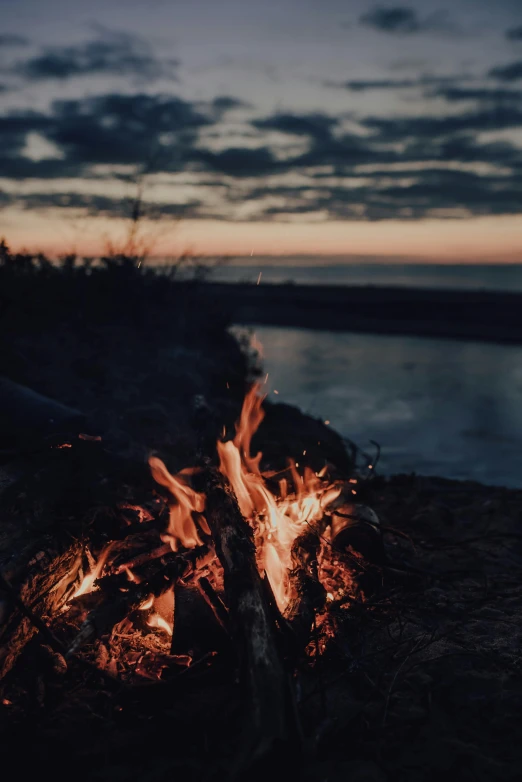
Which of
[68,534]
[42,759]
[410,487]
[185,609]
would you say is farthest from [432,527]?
[42,759]

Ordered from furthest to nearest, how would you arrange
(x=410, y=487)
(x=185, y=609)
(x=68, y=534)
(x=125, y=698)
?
1. (x=410, y=487)
2. (x=68, y=534)
3. (x=185, y=609)
4. (x=125, y=698)

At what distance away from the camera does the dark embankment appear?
92.5ft

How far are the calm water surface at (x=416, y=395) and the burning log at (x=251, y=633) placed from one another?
614cm

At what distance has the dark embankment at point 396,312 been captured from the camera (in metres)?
28.2

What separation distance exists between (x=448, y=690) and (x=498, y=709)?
296 mm

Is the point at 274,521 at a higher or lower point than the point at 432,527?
higher

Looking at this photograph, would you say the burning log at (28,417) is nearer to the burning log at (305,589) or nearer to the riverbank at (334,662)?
the riverbank at (334,662)

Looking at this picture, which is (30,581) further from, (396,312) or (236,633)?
(396,312)

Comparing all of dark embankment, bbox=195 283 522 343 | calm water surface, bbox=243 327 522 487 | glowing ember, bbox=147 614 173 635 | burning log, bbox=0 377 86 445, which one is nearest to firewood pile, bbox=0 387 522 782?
glowing ember, bbox=147 614 173 635

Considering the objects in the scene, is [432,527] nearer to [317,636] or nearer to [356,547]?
[356,547]

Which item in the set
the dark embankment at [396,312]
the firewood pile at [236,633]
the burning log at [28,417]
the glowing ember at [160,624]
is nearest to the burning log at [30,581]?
the firewood pile at [236,633]

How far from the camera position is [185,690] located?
11.3 feet

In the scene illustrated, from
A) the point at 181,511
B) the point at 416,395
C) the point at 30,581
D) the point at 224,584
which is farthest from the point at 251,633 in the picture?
the point at 416,395

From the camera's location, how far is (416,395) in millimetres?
16281
